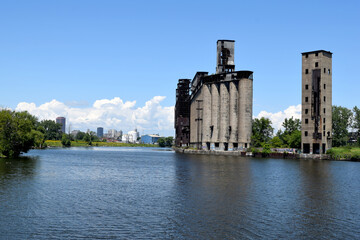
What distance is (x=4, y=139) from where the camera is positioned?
104 m

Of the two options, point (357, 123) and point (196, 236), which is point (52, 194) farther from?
point (357, 123)

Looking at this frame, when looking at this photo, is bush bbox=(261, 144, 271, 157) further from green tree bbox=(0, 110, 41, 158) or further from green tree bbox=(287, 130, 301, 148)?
green tree bbox=(0, 110, 41, 158)

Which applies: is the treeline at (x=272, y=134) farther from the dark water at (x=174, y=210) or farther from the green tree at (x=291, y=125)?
the dark water at (x=174, y=210)

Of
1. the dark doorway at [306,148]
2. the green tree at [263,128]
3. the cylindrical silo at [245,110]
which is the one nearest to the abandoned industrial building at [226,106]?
the cylindrical silo at [245,110]

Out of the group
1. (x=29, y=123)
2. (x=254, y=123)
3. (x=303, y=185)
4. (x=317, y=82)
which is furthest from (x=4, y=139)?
(x=254, y=123)

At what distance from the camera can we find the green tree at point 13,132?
104 m

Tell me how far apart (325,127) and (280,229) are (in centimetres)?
11653

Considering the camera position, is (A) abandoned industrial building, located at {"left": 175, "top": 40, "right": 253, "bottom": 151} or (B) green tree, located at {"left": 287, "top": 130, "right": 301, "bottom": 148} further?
(A) abandoned industrial building, located at {"left": 175, "top": 40, "right": 253, "bottom": 151}

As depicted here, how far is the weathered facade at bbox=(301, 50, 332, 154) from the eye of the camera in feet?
440

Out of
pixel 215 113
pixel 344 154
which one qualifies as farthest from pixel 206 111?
pixel 344 154

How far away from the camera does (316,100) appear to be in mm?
134875

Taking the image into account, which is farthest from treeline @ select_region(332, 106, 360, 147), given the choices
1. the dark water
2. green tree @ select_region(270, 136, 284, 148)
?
the dark water

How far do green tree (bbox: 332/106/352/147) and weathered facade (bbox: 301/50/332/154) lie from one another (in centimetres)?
4639

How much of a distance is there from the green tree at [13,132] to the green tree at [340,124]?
138 meters
